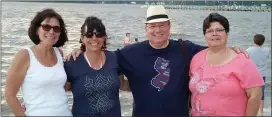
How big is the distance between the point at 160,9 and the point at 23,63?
6.16 feet

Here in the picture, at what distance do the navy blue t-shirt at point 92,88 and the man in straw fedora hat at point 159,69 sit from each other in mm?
239

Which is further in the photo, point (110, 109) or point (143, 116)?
point (143, 116)

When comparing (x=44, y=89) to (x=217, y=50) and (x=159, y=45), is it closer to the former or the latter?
(x=159, y=45)

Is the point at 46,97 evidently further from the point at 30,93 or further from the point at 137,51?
the point at 137,51

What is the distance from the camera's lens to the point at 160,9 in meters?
4.87

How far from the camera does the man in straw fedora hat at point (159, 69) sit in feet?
15.0

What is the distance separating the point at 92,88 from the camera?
4234 mm

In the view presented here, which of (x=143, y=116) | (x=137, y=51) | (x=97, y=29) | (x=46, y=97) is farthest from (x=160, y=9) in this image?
(x=46, y=97)

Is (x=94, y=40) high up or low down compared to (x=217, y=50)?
up

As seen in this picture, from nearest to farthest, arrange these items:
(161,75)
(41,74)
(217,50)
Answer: (41,74)
(217,50)
(161,75)

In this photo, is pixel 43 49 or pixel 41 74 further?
pixel 43 49

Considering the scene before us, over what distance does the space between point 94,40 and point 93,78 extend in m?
0.45

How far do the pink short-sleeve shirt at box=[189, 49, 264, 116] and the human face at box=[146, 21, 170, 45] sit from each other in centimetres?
78

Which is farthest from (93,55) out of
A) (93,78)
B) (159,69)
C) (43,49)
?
(159,69)
